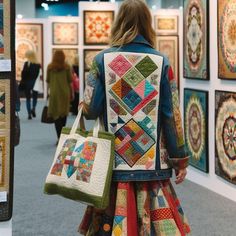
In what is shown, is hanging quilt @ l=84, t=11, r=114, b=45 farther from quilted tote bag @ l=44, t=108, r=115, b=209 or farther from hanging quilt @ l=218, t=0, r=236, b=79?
quilted tote bag @ l=44, t=108, r=115, b=209

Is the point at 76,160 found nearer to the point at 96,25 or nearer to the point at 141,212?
the point at 141,212

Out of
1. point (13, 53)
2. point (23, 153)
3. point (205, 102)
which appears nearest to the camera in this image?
point (13, 53)

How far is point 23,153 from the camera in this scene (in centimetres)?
983

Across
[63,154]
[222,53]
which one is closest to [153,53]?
[63,154]

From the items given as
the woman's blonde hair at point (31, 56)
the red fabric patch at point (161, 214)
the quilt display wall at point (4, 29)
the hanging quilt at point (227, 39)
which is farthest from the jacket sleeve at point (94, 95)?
the woman's blonde hair at point (31, 56)

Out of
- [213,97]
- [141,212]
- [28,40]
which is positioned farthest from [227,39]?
[28,40]

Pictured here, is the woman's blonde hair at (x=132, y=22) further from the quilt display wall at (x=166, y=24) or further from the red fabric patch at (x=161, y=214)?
the quilt display wall at (x=166, y=24)

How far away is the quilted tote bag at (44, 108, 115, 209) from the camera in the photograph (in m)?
3.27

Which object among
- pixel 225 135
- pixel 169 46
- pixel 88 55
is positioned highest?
pixel 169 46

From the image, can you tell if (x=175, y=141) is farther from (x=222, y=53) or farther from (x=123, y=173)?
(x=222, y=53)

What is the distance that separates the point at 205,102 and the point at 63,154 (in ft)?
12.0

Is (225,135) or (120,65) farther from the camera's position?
(225,135)

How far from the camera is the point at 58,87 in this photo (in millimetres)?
10383

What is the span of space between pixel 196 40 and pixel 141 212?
13.1 feet
